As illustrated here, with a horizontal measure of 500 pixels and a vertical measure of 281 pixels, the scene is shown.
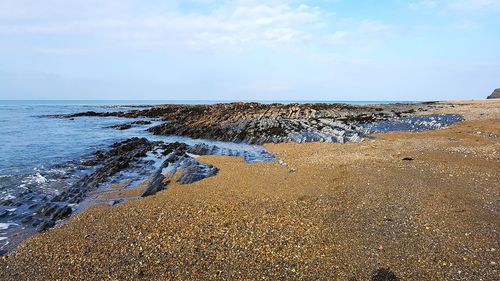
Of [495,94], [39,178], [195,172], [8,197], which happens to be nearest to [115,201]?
[195,172]

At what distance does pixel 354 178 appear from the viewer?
13.8 metres

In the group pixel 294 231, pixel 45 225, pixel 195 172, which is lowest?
pixel 45 225

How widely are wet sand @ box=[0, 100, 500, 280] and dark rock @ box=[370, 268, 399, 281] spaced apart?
0.11 feet

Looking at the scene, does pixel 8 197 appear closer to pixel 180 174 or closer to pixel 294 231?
pixel 180 174

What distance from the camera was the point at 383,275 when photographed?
7.02 metres

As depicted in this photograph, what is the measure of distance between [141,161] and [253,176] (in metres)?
9.35

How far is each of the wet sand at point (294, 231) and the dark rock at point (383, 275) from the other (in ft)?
0.11

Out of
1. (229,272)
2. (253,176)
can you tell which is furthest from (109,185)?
(229,272)

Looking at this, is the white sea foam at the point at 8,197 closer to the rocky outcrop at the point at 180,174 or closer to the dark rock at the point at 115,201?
the dark rock at the point at 115,201

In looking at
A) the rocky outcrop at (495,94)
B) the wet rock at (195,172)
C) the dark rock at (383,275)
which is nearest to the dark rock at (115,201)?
the wet rock at (195,172)

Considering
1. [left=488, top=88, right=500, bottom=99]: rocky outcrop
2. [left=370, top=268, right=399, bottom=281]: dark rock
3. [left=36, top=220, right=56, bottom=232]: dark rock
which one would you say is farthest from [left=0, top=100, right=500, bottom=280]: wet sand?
[left=488, top=88, right=500, bottom=99]: rocky outcrop

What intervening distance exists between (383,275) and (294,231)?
2623mm

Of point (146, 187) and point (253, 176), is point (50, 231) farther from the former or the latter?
point (253, 176)

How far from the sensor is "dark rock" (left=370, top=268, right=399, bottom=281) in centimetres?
690
